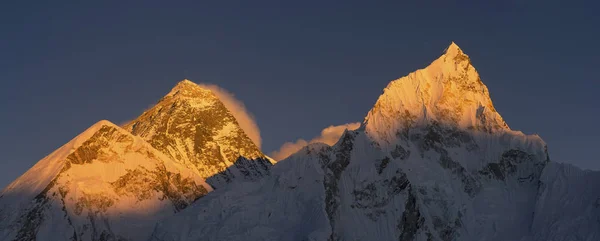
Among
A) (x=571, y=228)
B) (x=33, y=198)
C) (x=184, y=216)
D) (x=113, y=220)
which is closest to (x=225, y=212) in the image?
(x=184, y=216)

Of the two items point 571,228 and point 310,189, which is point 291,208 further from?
point 571,228

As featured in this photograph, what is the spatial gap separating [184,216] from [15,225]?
31.9 meters

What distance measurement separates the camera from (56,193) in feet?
641

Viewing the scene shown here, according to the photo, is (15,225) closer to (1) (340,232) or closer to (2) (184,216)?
(2) (184,216)

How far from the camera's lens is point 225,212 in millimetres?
194750

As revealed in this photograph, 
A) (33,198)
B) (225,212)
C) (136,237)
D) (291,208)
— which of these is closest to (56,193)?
(33,198)

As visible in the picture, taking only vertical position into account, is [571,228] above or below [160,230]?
above

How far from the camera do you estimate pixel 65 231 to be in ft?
626

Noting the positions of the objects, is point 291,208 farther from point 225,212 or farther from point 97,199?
point 97,199

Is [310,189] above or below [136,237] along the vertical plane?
above

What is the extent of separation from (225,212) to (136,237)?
1848cm

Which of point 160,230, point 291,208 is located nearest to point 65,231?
point 160,230

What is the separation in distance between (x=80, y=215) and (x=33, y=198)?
1049cm

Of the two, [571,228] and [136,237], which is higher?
[571,228]
